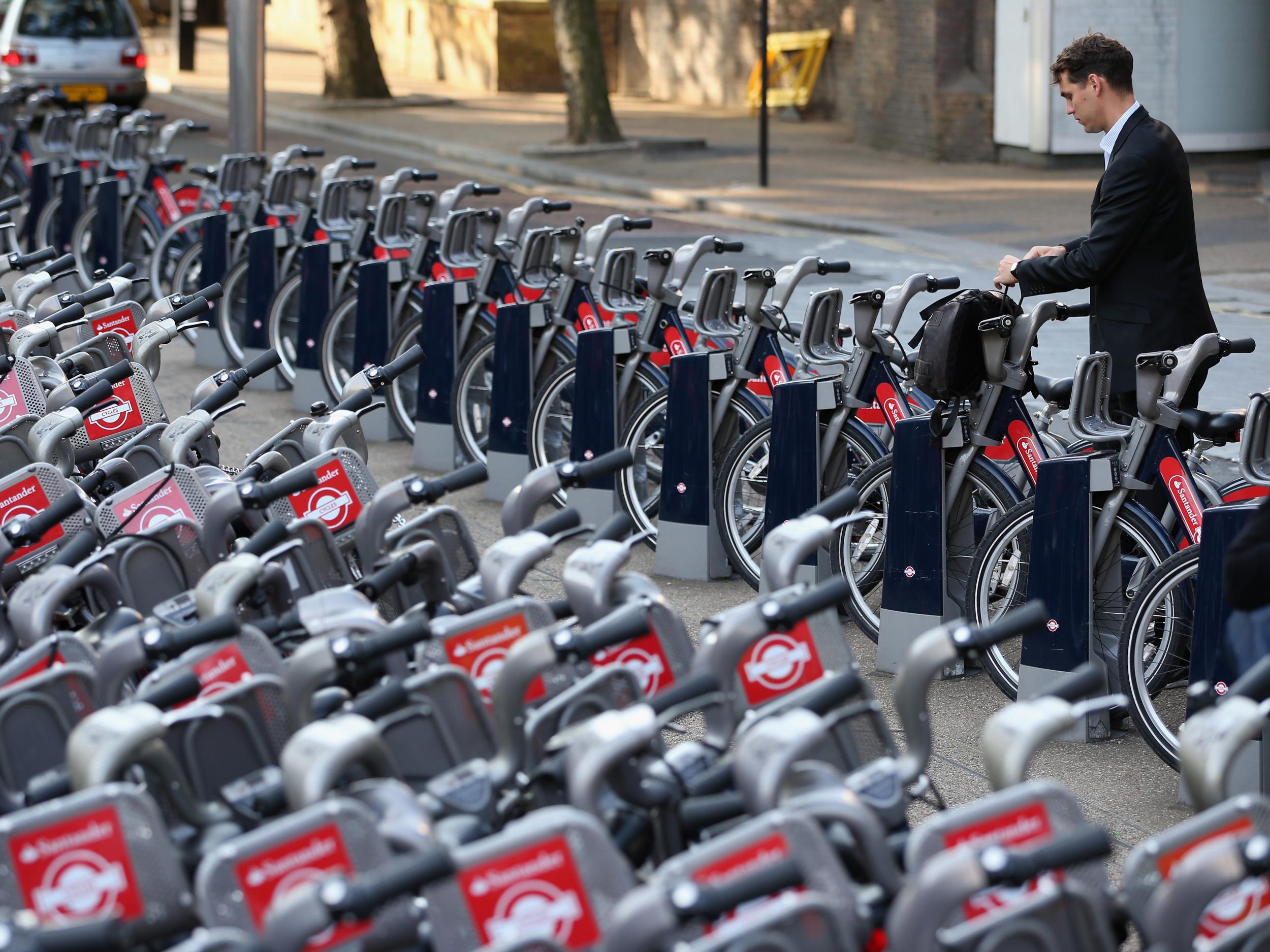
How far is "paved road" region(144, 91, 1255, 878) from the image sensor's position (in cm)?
468

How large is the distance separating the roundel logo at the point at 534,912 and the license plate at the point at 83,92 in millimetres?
21866

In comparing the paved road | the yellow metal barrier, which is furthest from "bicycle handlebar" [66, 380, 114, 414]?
the yellow metal barrier

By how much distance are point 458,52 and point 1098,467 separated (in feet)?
78.8

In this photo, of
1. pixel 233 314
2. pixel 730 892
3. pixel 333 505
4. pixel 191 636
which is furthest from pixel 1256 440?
pixel 233 314

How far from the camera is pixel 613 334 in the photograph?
683cm

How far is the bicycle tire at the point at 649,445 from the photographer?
639 centimetres

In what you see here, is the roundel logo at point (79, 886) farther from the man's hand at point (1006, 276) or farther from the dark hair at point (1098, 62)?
the dark hair at point (1098, 62)

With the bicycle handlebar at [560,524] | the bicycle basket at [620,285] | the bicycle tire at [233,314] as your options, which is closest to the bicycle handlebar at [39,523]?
the bicycle handlebar at [560,524]

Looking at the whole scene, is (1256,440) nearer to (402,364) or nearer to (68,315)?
(402,364)

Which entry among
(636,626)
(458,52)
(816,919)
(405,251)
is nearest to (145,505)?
(636,626)

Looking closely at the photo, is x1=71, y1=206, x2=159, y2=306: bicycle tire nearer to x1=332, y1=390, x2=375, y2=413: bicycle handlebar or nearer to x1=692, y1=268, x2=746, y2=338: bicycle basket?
x1=692, y1=268, x2=746, y2=338: bicycle basket

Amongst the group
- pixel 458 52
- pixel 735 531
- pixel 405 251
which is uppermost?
pixel 458 52

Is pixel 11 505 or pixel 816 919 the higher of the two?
pixel 11 505

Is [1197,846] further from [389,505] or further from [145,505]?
[145,505]
